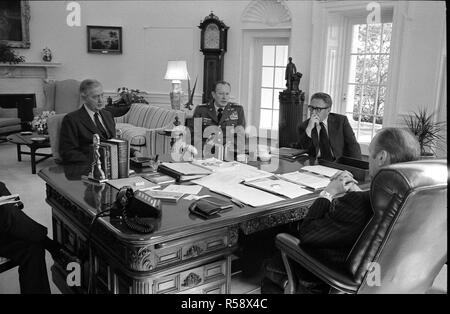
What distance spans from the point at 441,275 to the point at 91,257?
220cm

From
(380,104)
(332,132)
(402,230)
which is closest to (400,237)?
(402,230)

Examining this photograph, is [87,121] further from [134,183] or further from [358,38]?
[358,38]

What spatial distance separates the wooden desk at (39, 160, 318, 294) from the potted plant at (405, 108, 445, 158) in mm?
3090

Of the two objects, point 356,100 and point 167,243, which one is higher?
point 356,100

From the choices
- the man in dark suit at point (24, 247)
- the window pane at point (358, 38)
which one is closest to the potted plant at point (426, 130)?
the window pane at point (358, 38)

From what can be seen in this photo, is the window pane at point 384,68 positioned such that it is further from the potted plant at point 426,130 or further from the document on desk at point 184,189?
the document on desk at point 184,189

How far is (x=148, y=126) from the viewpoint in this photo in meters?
6.58

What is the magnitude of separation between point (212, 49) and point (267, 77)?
1.07 metres

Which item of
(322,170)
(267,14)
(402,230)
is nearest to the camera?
(402,230)

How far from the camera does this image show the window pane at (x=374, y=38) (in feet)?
19.6

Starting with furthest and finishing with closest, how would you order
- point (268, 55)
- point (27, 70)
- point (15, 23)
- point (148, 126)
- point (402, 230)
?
point (27, 70)
point (15, 23)
point (268, 55)
point (148, 126)
point (402, 230)

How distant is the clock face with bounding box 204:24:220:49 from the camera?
24.7 ft

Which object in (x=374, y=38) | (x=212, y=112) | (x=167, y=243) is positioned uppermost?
(x=374, y=38)
